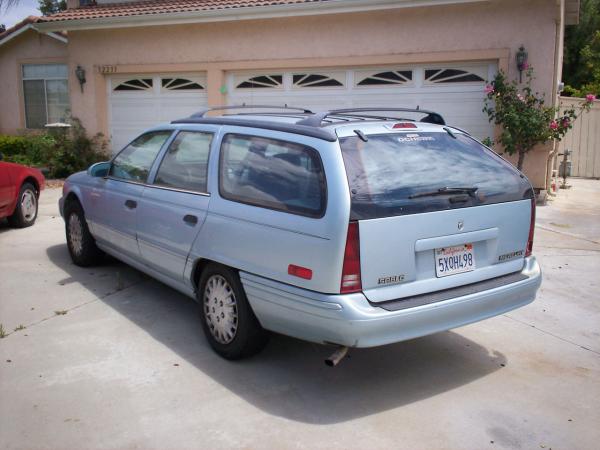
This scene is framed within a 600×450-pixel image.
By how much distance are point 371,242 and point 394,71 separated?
345 inches

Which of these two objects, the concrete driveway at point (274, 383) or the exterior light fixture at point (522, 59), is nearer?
the concrete driveway at point (274, 383)

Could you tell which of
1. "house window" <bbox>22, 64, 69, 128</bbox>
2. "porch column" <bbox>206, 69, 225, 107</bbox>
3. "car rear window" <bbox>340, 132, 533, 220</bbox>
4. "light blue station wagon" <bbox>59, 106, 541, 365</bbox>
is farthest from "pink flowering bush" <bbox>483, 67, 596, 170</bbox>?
"house window" <bbox>22, 64, 69, 128</bbox>

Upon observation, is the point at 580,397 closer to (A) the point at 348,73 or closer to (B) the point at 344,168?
(B) the point at 344,168

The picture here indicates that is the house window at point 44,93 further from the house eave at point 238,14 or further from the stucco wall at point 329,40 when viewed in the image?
the house eave at point 238,14

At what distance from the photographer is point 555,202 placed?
11484 millimetres

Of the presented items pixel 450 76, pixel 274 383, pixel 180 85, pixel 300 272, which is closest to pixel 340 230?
pixel 300 272

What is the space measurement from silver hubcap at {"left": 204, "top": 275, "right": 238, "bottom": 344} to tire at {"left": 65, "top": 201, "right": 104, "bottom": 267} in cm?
247

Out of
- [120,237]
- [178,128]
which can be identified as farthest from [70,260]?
[178,128]

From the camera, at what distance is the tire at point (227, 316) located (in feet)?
13.6

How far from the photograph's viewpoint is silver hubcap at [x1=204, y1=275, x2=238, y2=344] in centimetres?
428

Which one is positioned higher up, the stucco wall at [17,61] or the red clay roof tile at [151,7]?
the red clay roof tile at [151,7]

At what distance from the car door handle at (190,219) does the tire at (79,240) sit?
2.21 meters

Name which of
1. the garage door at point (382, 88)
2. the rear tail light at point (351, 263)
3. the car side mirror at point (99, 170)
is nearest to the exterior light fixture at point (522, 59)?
the garage door at point (382, 88)

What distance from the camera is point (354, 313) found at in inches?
137
